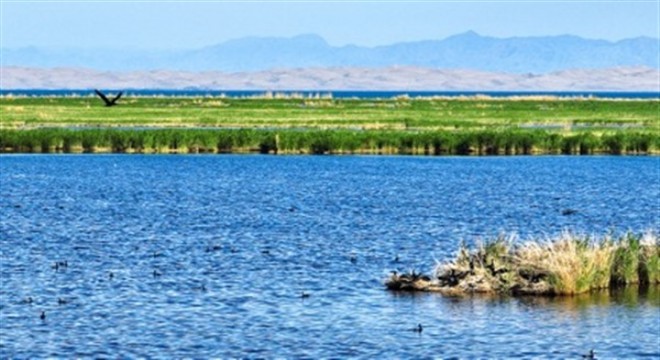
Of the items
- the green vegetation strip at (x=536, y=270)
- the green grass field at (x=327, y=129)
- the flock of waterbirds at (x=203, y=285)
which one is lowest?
the green grass field at (x=327, y=129)

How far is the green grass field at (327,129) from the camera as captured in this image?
293 ft

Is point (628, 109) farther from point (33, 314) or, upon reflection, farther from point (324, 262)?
point (33, 314)

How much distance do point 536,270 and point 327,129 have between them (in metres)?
68.5

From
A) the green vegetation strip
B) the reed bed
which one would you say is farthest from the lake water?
the reed bed

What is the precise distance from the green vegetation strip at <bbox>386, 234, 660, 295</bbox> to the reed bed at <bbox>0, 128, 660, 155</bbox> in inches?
2188

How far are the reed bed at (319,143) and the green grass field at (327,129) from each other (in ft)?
0.19

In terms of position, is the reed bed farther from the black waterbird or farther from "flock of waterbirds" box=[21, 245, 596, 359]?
the black waterbird

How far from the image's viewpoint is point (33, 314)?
97.7 feet

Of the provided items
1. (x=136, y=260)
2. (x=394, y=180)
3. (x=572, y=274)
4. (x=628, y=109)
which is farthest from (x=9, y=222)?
(x=628, y=109)

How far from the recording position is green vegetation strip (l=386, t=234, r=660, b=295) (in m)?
32.3

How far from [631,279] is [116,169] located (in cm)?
4690

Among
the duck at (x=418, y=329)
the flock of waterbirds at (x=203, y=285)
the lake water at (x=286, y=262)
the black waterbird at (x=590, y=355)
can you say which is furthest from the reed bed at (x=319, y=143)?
the black waterbird at (x=590, y=355)

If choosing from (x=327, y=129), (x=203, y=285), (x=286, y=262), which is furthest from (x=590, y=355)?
(x=327, y=129)

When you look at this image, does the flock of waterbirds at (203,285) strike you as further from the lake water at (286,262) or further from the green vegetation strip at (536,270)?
the green vegetation strip at (536,270)
